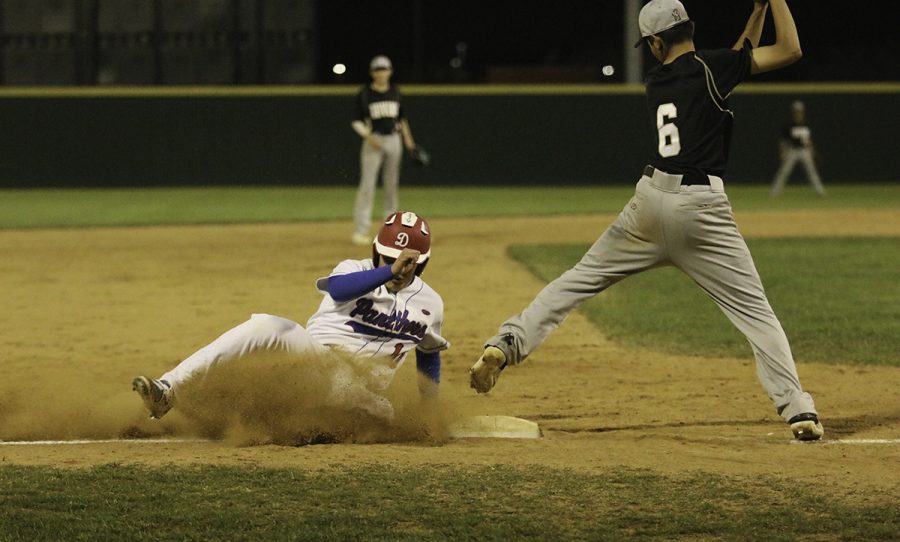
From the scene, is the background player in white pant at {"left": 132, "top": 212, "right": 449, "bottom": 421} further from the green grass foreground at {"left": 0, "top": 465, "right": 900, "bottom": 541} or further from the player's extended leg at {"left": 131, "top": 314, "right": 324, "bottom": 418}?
the green grass foreground at {"left": 0, "top": 465, "right": 900, "bottom": 541}

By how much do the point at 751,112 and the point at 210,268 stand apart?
52.4 ft

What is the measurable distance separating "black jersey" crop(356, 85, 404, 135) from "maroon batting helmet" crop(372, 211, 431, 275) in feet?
33.1

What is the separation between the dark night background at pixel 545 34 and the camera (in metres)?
35.6

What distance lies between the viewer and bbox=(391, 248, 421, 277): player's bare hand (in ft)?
17.3

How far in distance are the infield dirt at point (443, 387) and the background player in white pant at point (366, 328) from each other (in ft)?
0.65

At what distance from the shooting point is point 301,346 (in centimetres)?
558

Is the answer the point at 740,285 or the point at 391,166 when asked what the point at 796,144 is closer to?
the point at 391,166

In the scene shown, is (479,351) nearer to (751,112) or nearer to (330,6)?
(751,112)

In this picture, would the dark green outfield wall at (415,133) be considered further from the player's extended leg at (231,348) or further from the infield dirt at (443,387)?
the player's extended leg at (231,348)

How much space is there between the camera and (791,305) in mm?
10406

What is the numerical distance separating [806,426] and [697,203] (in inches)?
43.5

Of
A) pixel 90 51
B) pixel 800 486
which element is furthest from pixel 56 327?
pixel 90 51

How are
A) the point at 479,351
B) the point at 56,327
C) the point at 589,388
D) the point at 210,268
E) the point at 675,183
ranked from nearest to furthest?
the point at 675,183, the point at 589,388, the point at 479,351, the point at 56,327, the point at 210,268

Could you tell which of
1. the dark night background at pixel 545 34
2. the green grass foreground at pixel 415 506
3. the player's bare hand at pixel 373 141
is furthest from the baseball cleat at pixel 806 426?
the dark night background at pixel 545 34
